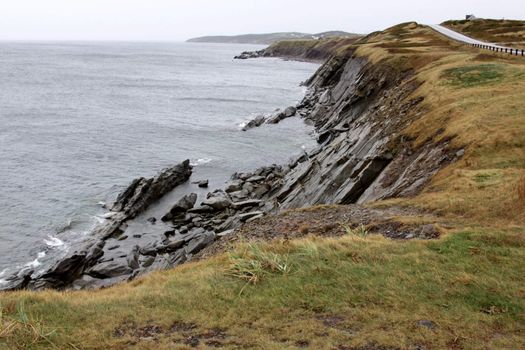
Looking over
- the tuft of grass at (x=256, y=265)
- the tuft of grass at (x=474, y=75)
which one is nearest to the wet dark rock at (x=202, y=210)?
the tuft of grass at (x=256, y=265)

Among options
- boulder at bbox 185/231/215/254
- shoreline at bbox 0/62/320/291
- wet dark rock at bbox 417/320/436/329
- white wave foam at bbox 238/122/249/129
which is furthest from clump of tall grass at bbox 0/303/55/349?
white wave foam at bbox 238/122/249/129

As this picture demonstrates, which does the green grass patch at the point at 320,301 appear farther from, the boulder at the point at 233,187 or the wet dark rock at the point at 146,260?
the boulder at the point at 233,187

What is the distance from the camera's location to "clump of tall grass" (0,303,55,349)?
11750 millimetres

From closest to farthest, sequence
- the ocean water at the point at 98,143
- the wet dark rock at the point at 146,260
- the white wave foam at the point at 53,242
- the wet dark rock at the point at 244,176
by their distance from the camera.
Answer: the wet dark rock at the point at 146,260 < the white wave foam at the point at 53,242 < the ocean water at the point at 98,143 < the wet dark rock at the point at 244,176

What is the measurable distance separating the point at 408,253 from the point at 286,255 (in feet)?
13.5

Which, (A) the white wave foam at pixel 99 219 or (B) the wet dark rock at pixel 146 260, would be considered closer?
(B) the wet dark rock at pixel 146 260

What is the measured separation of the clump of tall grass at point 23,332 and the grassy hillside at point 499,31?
246 feet

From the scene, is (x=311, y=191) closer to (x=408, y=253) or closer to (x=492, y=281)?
(x=408, y=253)

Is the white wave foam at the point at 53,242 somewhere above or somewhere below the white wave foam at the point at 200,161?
below

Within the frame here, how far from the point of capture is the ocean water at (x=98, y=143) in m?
38.8

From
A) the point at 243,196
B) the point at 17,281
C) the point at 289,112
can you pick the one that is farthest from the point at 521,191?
the point at 289,112

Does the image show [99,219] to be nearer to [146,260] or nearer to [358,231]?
[146,260]

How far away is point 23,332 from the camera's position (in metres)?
12.1

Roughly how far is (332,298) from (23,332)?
8.35 m
